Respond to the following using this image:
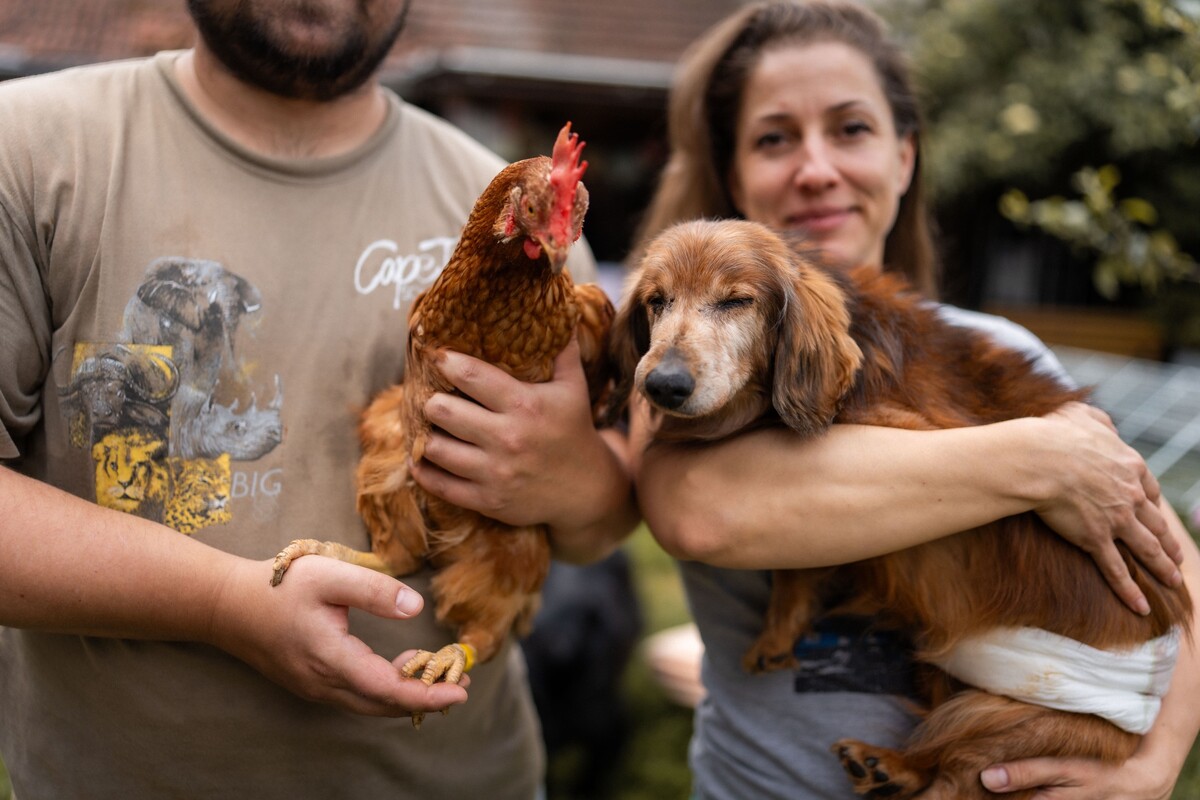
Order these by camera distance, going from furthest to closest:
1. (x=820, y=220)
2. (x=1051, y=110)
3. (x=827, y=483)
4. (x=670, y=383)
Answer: (x=1051, y=110)
(x=820, y=220)
(x=827, y=483)
(x=670, y=383)

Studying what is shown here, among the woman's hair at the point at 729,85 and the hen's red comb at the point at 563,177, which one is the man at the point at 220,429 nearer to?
the hen's red comb at the point at 563,177

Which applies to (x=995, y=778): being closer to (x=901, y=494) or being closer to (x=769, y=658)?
(x=769, y=658)

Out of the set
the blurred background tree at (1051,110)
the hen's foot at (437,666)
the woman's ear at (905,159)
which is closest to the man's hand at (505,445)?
the hen's foot at (437,666)

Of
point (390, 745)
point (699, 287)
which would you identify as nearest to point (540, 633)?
point (390, 745)

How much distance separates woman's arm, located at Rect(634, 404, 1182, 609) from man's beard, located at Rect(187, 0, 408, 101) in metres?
1.14

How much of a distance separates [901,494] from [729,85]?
4.32 feet

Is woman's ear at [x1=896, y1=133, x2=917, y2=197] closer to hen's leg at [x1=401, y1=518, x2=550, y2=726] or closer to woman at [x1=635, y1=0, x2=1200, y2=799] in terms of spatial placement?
woman at [x1=635, y1=0, x2=1200, y2=799]

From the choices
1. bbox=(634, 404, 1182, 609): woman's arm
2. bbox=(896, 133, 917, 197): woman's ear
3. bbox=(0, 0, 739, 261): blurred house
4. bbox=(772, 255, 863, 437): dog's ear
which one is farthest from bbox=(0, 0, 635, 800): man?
bbox=(0, 0, 739, 261): blurred house

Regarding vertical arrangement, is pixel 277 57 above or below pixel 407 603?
above

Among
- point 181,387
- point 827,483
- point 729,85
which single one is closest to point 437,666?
point 181,387

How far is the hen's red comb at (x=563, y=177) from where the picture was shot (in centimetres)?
163

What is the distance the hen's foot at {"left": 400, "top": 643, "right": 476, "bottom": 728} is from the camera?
5.68ft

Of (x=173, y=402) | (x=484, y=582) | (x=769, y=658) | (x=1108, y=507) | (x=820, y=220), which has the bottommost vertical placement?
(x=769, y=658)

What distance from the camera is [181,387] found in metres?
1.80
